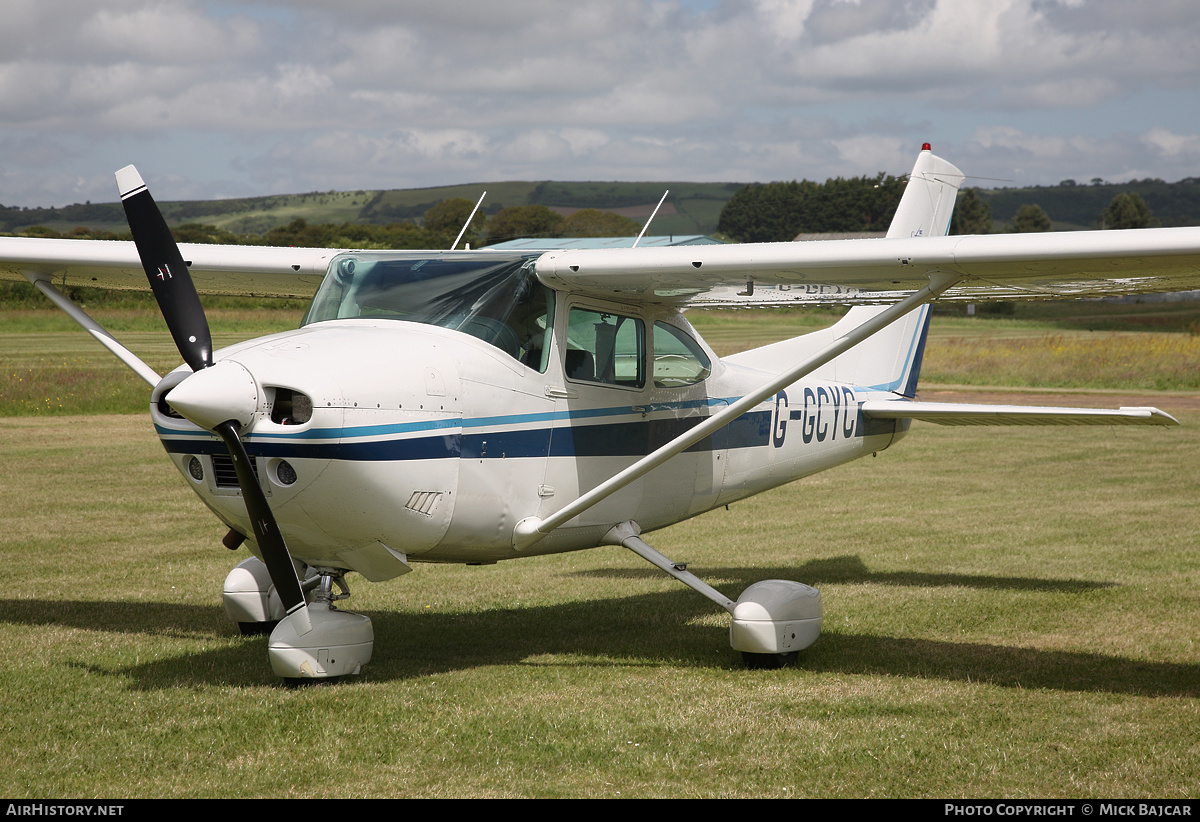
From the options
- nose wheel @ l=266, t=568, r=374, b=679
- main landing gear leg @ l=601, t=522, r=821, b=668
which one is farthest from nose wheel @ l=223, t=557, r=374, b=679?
main landing gear leg @ l=601, t=522, r=821, b=668

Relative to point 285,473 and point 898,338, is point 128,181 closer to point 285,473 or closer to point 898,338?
point 285,473

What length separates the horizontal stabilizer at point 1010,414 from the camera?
7.46m

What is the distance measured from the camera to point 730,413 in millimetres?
6000

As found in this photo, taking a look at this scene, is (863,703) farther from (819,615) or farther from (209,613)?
(209,613)

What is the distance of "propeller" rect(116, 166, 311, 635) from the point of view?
4867 mm

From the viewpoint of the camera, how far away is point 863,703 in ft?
18.7

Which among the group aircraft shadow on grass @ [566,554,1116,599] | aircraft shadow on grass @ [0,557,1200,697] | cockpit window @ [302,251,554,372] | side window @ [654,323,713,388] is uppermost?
cockpit window @ [302,251,554,372]

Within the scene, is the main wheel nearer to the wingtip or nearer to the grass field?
the grass field

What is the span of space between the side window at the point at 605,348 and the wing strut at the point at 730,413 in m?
0.79

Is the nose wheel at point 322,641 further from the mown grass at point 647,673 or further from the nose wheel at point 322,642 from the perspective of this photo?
the mown grass at point 647,673

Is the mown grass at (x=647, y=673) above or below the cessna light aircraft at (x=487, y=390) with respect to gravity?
below

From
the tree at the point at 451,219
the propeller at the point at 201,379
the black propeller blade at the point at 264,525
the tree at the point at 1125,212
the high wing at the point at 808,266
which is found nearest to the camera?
the propeller at the point at 201,379

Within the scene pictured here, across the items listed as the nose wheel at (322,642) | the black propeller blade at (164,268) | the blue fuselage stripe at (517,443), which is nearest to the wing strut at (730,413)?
the blue fuselage stripe at (517,443)

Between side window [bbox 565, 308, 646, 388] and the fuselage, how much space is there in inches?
0.4
